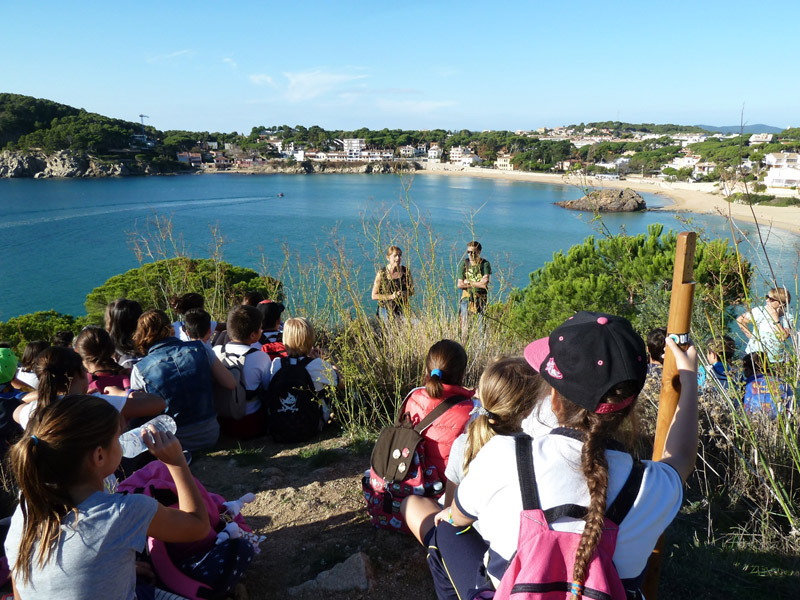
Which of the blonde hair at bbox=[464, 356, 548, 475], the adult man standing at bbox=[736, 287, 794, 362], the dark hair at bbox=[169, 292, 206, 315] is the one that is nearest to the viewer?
the blonde hair at bbox=[464, 356, 548, 475]

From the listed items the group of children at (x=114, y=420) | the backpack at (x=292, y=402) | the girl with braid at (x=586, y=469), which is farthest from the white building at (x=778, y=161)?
the group of children at (x=114, y=420)

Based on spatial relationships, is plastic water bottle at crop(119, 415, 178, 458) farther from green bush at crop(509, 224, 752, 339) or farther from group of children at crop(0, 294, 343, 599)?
green bush at crop(509, 224, 752, 339)

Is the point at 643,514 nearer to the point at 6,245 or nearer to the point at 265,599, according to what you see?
the point at 265,599

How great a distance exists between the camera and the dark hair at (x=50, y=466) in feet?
4.27

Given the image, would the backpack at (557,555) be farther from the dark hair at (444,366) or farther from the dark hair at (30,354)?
the dark hair at (30,354)

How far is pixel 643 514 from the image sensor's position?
1145 millimetres

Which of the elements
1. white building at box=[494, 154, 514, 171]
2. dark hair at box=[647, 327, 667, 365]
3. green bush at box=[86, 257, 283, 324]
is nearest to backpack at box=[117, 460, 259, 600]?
dark hair at box=[647, 327, 667, 365]

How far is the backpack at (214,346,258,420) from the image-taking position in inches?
128

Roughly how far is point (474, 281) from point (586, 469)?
3.33 metres

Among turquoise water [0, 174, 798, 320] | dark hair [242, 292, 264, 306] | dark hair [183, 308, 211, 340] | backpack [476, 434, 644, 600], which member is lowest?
turquoise water [0, 174, 798, 320]

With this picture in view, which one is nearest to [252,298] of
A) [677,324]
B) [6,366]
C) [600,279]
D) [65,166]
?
[6,366]

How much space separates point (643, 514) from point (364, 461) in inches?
80.9

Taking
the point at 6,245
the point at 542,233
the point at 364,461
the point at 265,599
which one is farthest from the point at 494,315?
the point at 6,245

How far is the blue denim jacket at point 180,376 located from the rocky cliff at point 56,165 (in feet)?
235
